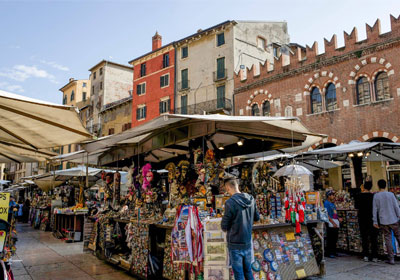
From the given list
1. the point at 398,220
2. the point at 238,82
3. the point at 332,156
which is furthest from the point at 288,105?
the point at 398,220

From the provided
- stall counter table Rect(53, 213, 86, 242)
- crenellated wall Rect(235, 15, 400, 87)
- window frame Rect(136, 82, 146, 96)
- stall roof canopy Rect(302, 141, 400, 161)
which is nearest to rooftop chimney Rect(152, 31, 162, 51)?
window frame Rect(136, 82, 146, 96)

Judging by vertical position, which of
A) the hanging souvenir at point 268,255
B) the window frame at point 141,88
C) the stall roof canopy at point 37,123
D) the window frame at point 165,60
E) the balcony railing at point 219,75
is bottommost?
the hanging souvenir at point 268,255

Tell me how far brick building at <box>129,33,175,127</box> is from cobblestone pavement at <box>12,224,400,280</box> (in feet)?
64.4

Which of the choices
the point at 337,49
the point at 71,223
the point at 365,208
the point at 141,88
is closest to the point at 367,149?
the point at 365,208

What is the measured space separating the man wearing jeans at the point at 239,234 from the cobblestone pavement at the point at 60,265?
105 inches

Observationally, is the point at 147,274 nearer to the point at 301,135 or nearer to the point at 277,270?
the point at 277,270

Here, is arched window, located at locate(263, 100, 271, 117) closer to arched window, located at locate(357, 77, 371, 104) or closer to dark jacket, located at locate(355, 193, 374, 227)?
arched window, located at locate(357, 77, 371, 104)

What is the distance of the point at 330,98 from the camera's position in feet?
56.7

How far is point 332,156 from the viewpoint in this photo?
12.0 meters

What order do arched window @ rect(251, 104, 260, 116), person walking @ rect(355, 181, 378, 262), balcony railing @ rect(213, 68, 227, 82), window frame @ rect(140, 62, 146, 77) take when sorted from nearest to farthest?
person walking @ rect(355, 181, 378, 262), arched window @ rect(251, 104, 260, 116), balcony railing @ rect(213, 68, 227, 82), window frame @ rect(140, 62, 146, 77)

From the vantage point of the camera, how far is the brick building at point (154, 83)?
27.8 metres

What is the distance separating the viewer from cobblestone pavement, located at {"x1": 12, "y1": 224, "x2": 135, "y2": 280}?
6.10 m

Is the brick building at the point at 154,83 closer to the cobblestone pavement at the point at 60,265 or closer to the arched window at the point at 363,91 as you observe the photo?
the arched window at the point at 363,91

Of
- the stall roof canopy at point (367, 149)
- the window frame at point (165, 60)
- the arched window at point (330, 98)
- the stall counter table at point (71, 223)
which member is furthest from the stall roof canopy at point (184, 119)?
the window frame at point (165, 60)
